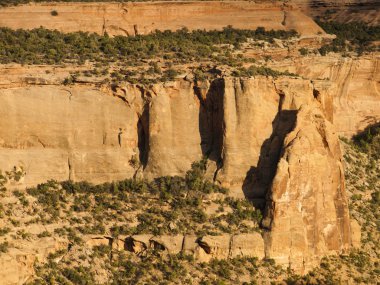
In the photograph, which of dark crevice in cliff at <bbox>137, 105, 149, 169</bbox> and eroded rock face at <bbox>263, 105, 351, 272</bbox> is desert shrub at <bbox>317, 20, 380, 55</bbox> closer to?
eroded rock face at <bbox>263, 105, 351, 272</bbox>

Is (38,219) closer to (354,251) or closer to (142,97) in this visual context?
(142,97)

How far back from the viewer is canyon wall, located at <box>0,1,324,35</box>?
7519 centimetres

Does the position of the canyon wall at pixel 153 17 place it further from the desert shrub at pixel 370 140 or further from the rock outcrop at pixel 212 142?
the rock outcrop at pixel 212 142

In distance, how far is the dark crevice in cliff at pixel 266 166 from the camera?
2682 inches

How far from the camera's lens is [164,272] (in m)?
65.6

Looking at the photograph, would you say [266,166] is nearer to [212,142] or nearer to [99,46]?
[212,142]

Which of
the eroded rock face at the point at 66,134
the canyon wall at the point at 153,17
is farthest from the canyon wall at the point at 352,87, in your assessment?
the eroded rock face at the point at 66,134

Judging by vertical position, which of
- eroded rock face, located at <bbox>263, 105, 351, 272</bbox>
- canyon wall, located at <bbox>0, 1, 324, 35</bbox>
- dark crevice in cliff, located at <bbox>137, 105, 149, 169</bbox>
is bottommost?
eroded rock face, located at <bbox>263, 105, 351, 272</bbox>

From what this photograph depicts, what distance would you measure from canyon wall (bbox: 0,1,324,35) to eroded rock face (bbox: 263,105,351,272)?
32.5ft

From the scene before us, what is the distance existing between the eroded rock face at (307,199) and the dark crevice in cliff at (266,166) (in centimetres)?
56

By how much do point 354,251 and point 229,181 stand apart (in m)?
5.73

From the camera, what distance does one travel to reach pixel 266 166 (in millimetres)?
68312

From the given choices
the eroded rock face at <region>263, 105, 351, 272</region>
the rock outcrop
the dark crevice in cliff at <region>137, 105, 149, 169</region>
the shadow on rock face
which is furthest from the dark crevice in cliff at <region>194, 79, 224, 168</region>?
the eroded rock face at <region>263, 105, 351, 272</region>

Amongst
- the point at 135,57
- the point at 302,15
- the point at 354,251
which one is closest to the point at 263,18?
the point at 302,15
